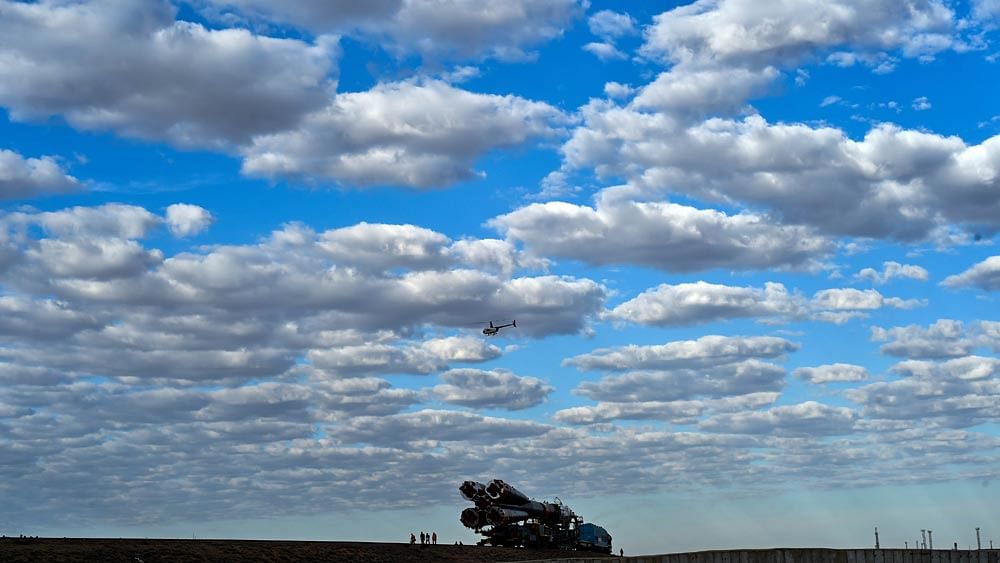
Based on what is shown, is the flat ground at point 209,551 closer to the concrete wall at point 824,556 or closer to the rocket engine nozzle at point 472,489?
the rocket engine nozzle at point 472,489

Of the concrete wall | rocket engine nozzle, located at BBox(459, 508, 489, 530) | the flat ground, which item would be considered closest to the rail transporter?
rocket engine nozzle, located at BBox(459, 508, 489, 530)

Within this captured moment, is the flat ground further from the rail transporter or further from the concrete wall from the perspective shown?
the concrete wall

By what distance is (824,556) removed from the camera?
3469cm

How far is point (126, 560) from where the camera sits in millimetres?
55469

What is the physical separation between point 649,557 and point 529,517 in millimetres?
57671

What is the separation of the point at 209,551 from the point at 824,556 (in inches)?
1479

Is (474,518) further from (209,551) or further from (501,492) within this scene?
(209,551)

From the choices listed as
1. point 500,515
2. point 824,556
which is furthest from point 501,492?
point 824,556

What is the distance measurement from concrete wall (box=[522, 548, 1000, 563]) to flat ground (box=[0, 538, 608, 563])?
2925cm

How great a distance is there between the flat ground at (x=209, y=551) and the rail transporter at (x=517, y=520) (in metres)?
12.0

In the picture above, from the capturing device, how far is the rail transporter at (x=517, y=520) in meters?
89.2

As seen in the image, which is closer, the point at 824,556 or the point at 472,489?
the point at 824,556

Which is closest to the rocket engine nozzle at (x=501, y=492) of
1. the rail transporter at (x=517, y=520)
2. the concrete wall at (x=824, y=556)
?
the rail transporter at (x=517, y=520)

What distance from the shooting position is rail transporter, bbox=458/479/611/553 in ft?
293
